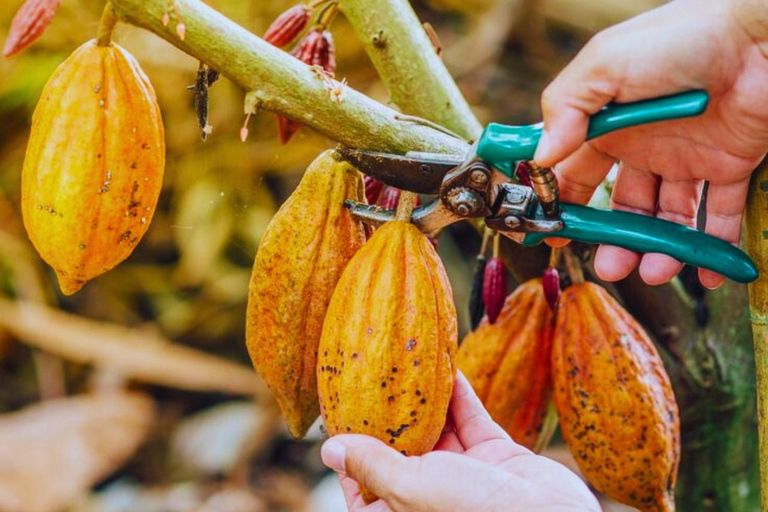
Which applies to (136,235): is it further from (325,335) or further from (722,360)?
(722,360)

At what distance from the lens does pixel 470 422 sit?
974mm

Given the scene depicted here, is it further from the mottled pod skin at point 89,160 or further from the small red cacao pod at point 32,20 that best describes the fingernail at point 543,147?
the small red cacao pod at point 32,20

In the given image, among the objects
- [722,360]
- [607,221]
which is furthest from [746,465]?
[607,221]

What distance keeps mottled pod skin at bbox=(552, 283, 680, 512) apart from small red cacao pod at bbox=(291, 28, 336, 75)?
17.8 inches

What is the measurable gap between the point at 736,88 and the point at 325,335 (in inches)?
18.9

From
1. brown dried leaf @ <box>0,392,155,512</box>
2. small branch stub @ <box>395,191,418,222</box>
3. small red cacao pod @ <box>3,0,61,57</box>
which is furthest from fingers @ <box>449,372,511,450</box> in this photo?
brown dried leaf @ <box>0,392,155,512</box>

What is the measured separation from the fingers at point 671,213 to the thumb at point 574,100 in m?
0.25

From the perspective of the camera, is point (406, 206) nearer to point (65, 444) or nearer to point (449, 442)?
point (449, 442)

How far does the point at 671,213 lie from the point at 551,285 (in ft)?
0.56

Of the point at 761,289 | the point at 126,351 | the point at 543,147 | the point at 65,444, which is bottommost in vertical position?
the point at 65,444

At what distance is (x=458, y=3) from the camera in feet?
10.6

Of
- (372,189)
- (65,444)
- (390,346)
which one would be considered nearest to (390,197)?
(372,189)

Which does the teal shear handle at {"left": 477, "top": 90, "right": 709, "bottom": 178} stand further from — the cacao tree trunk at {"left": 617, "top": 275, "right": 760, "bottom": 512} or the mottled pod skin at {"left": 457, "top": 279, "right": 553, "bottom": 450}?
the cacao tree trunk at {"left": 617, "top": 275, "right": 760, "bottom": 512}

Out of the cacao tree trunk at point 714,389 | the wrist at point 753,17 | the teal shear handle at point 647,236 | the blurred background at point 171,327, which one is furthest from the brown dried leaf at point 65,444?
the wrist at point 753,17
